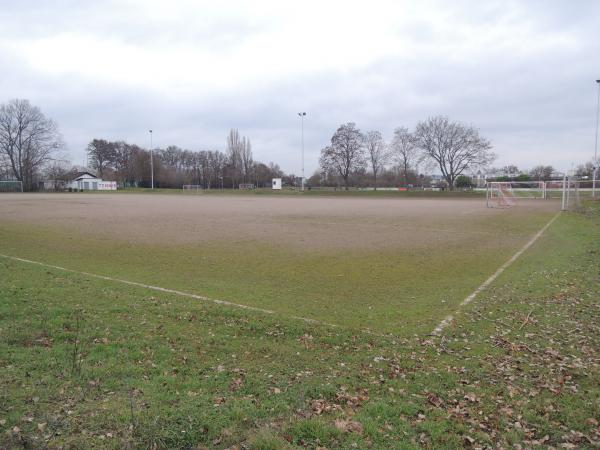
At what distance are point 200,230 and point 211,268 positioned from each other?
8.95 metres

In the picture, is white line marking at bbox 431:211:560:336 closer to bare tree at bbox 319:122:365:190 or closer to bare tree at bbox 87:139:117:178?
bare tree at bbox 319:122:365:190

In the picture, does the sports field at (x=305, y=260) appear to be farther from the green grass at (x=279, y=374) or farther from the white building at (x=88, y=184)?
the white building at (x=88, y=184)

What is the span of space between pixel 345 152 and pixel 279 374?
264ft

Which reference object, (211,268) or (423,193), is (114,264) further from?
(423,193)

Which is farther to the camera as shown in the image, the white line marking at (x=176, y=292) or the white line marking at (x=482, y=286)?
the white line marking at (x=176, y=292)

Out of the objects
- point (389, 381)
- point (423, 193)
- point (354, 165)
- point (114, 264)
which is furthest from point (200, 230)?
point (354, 165)

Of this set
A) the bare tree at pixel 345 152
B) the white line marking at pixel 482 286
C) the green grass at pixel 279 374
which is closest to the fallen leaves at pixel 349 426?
the green grass at pixel 279 374

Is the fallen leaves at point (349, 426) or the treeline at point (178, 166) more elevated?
the treeline at point (178, 166)

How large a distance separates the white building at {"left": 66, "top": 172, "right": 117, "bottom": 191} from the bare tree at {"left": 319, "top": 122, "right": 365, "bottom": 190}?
55020mm

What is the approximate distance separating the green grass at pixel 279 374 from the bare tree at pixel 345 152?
7639 centimetres

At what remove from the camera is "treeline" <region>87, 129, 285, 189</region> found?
Answer: 10900 cm

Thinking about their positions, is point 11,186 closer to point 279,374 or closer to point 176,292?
point 176,292

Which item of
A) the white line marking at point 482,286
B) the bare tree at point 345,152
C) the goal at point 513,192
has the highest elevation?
the bare tree at point 345,152

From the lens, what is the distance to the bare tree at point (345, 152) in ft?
270
